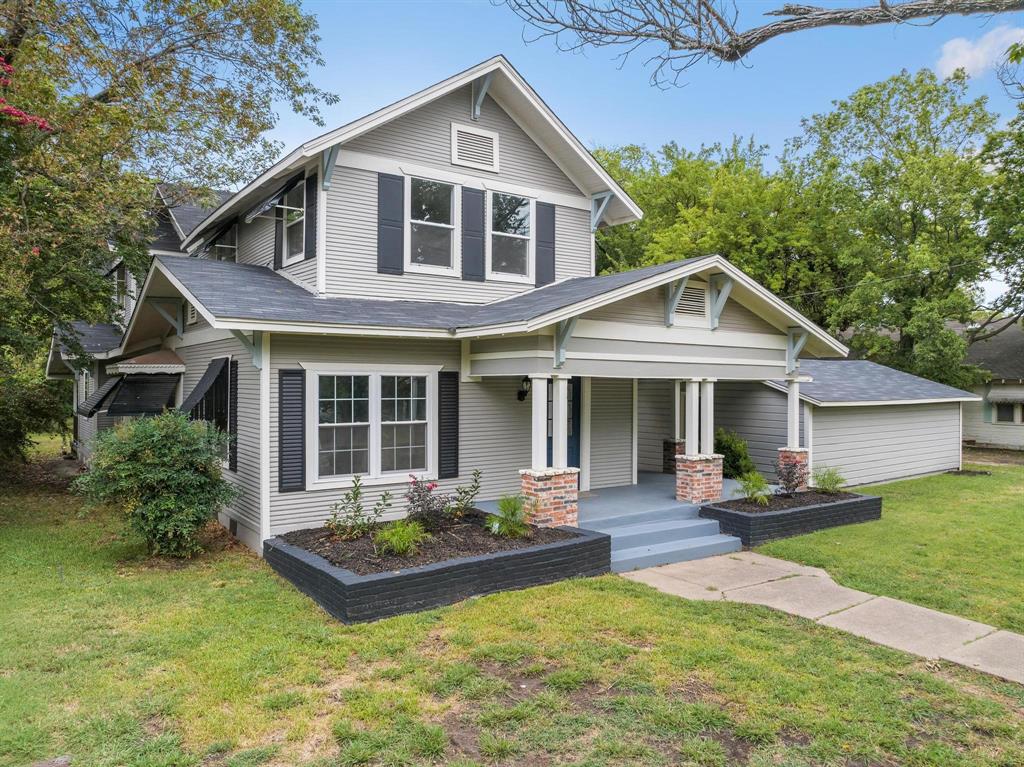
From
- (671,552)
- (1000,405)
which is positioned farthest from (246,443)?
(1000,405)

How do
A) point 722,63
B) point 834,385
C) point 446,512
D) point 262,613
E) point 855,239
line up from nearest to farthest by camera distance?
point 722,63
point 262,613
point 446,512
point 834,385
point 855,239

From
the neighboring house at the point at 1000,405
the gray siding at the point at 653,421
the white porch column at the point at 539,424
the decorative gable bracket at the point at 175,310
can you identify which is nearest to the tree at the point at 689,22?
the white porch column at the point at 539,424

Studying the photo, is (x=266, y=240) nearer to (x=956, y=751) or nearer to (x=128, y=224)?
(x=128, y=224)

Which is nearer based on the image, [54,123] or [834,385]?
[54,123]

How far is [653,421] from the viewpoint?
1411 centimetres

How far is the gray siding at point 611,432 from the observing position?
11227mm

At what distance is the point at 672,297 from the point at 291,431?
18.3 feet

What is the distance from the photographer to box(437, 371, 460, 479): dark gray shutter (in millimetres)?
9148

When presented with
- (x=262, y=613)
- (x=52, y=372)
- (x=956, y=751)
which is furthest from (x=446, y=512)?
(x=52, y=372)

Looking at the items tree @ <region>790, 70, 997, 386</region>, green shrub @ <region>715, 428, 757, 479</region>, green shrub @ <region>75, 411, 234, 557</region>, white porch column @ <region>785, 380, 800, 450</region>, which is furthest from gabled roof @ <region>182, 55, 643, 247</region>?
tree @ <region>790, 70, 997, 386</region>

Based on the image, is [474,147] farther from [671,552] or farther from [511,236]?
[671,552]

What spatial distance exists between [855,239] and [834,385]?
37.8ft

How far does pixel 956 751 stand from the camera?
3.79 metres

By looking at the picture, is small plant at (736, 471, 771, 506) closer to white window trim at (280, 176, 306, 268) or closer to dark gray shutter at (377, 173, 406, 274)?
dark gray shutter at (377, 173, 406, 274)
